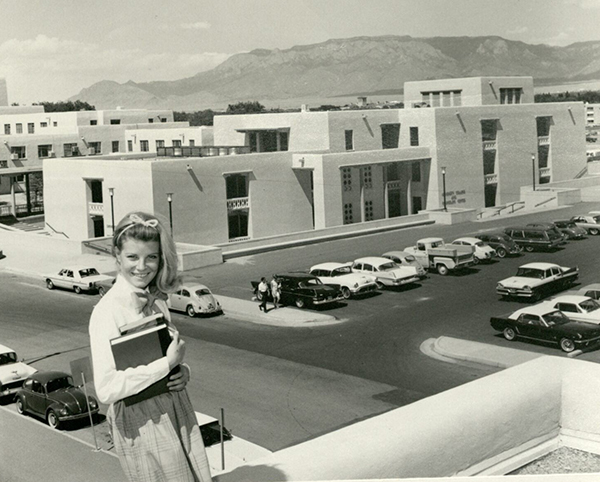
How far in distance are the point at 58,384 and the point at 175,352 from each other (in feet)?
32.4

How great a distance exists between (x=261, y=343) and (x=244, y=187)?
1221 cm

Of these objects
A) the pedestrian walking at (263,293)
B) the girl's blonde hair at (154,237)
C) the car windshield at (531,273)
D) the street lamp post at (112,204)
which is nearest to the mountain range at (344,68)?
the street lamp post at (112,204)

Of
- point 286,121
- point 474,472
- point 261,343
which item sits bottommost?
point 261,343

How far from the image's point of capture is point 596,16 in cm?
1967

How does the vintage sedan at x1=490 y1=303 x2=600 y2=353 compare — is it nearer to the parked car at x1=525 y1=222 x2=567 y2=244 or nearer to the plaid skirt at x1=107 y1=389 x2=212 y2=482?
the parked car at x1=525 y1=222 x2=567 y2=244

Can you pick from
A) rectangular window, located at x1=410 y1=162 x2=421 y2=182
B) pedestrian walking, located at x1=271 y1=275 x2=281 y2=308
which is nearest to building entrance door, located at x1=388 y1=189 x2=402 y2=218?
rectangular window, located at x1=410 y1=162 x2=421 y2=182

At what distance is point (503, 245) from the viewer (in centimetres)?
2219

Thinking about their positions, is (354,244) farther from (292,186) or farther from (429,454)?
(429,454)

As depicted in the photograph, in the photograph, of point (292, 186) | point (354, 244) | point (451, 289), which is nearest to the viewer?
point (451, 289)

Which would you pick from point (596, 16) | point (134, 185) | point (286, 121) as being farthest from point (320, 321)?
point (286, 121)

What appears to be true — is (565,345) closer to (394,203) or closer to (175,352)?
(394,203)

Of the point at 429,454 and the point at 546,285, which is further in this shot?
the point at 546,285

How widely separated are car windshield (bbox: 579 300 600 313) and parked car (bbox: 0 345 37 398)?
1079 centimetres

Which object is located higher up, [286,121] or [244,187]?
[286,121]
